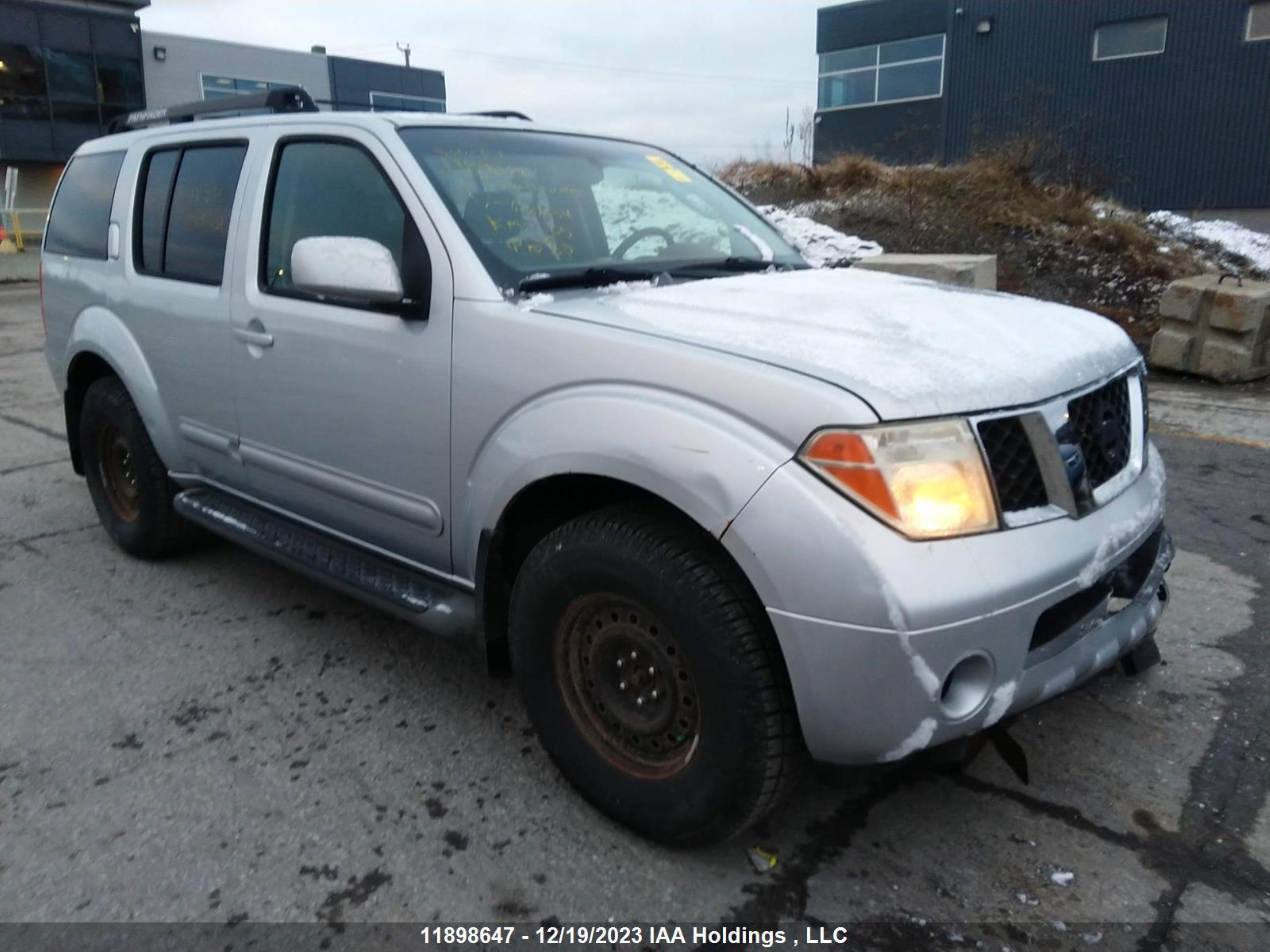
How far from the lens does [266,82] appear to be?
135 feet

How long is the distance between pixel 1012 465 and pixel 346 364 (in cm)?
196

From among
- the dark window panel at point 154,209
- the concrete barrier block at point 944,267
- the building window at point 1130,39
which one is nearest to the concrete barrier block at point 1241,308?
the concrete barrier block at point 944,267

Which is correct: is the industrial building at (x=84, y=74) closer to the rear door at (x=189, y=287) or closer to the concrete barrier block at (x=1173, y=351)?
the rear door at (x=189, y=287)

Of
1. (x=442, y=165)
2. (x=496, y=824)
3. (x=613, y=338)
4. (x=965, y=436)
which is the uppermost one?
(x=442, y=165)

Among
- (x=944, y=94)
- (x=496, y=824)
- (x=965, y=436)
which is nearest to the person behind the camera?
(x=965, y=436)

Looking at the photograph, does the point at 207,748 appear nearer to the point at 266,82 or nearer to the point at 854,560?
the point at 854,560

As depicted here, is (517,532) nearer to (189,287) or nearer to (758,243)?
(758,243)

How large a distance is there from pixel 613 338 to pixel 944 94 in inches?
1222

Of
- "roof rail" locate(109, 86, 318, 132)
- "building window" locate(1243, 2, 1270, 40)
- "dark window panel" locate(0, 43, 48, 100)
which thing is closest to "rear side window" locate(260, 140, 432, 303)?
"roof rail" locate(109, 86, 318, 132)

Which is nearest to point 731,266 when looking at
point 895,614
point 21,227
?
point 895,614

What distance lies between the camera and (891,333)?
99.0 inches

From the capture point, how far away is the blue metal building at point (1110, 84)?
81.2ft

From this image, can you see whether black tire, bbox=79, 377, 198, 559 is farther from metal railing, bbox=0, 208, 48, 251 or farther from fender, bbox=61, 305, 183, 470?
metal railing, bbox=0, 208, 48, 251

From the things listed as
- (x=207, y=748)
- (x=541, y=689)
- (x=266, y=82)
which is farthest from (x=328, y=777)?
(x=266, y=82)
